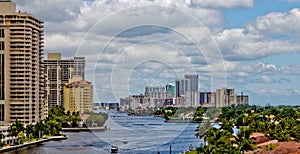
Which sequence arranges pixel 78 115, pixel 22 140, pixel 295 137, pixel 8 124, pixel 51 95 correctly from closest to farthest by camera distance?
pixel 295 137
pixel 22 140
pixel 8 124
pixel 78 115
pixel 51 95

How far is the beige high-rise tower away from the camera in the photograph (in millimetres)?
39250

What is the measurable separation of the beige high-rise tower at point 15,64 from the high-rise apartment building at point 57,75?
2647cm

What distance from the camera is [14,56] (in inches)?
1559

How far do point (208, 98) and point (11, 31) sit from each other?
1442 inches

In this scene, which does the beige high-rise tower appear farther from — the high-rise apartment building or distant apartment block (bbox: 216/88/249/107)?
distant apartment block (bbox: 216/88/249/107)

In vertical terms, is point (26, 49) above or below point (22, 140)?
above

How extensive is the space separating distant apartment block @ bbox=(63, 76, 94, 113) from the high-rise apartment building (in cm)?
118

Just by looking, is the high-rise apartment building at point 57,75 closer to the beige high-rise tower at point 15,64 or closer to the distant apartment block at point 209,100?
the distant apartment block at point 209,100

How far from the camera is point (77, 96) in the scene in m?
66.4

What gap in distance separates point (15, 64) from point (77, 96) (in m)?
27.0

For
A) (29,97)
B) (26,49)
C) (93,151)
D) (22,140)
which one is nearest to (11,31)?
(26,49)

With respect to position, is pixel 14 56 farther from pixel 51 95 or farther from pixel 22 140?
pixel 51 95

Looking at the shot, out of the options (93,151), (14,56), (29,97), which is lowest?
(93,151)

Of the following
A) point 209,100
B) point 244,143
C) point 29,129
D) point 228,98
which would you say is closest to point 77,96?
point 209,100
